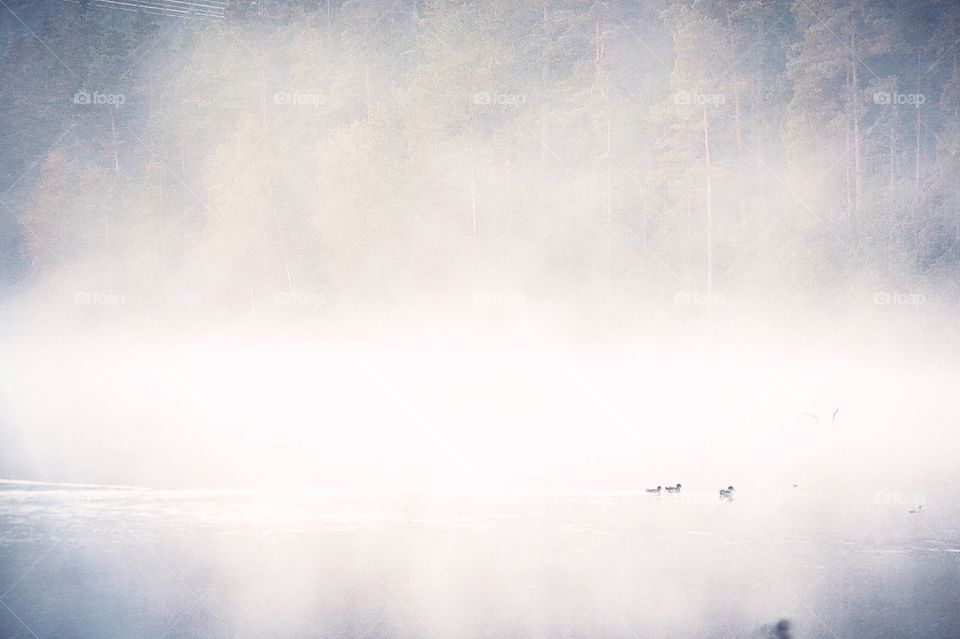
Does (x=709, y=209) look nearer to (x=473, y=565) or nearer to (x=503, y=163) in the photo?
(x=503, y=163)

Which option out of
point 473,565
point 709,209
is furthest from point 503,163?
point 473,565

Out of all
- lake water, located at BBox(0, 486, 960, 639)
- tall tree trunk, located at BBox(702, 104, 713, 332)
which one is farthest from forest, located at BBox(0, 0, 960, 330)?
lake water, located at BBox(0, 486, 960, 639)

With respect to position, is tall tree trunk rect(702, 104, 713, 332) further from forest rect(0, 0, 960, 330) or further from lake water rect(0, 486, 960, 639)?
lake water rect(0, 486, 960, 639)

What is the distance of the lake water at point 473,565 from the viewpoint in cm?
867

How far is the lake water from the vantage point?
8.67 m

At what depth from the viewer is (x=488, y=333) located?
3525 cm

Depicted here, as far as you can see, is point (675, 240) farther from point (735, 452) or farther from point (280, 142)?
point (735, 452)

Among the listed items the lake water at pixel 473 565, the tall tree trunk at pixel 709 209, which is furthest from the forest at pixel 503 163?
the lake water at pixel 473 565

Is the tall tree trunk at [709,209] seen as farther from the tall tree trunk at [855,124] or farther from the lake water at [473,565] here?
the lake water at [473,565]

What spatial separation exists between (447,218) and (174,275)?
1466 centimetres

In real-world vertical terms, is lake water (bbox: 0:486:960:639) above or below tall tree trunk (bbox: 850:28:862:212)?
below

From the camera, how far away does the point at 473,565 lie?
396 inches

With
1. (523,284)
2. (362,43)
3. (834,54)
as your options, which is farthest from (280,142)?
(834,54)

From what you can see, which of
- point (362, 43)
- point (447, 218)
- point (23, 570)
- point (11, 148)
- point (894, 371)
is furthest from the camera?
point (11, 148)
